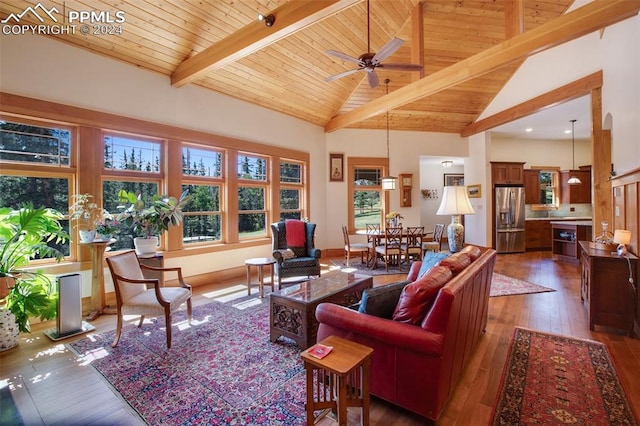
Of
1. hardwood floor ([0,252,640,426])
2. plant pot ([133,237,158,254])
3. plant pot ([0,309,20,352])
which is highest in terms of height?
plant pot ([133,237,158,254])

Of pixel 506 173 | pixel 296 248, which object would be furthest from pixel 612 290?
pixel 506 173

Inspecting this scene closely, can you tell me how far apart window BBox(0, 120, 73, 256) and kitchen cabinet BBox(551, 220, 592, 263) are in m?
9.02

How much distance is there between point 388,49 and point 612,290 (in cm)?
344

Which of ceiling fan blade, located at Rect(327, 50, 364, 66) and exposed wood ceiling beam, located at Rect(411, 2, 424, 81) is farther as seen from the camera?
exposed wood ceiling beam, located at Rect(411, 2, 424, 81)

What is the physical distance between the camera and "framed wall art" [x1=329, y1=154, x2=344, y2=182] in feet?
24.0

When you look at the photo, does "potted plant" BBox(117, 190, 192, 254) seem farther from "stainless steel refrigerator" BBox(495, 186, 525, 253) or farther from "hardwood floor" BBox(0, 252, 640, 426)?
"stainless steel refrigerator" BBox(495, 186, 525, 253)

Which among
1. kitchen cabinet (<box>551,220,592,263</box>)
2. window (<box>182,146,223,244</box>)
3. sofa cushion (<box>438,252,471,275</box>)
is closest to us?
sofa cushion (<box>438,252,471,275</box>)

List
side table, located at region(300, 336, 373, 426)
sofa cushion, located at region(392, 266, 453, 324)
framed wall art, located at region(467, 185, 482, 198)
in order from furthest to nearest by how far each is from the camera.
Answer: framed wall art, located at region(467, 185, 482, 198) < sofa cushion, located at region(392, 266, 453, 324) < side table, located at region(300, 336, 373, 426)

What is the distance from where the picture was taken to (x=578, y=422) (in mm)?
1745

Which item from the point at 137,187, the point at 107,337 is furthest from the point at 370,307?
the point at 137,187

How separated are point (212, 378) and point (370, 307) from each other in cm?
138

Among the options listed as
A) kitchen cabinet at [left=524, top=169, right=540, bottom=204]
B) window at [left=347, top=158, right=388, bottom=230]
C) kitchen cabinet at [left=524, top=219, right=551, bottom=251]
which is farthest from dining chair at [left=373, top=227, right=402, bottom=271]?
kitchen cabinet at [left=524, top=169, right=540, bottom=204]

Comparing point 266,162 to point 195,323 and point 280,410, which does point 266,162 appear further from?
point 280,410

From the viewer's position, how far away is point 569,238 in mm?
6348
